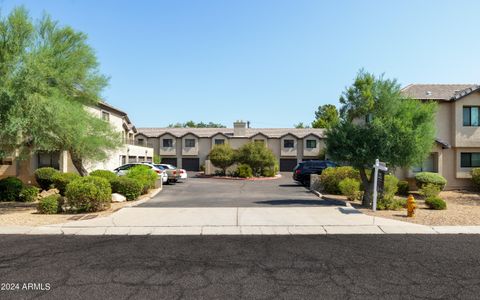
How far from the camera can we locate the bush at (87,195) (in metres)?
11.9

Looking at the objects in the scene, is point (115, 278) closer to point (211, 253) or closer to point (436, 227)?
point (211, 253)

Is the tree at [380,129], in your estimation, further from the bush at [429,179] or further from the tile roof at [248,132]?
the tile roof at [248,132]

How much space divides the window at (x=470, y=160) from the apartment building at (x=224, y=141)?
27.5 metres

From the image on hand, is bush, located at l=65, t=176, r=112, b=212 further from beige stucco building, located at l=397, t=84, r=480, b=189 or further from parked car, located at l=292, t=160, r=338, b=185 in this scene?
beige stucco building, located at l=397, t=84, r=480, b=189

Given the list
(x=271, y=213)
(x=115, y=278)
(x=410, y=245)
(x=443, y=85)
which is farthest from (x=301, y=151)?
(x=115, y=278)

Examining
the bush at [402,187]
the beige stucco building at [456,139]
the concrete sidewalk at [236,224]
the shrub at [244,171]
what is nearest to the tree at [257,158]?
the shrub at [244,171]

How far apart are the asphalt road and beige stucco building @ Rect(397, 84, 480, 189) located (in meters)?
14.0

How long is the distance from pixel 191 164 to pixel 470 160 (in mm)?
37105

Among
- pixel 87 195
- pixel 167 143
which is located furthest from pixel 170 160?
pixel 87 195

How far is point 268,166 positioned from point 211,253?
98.9 feet

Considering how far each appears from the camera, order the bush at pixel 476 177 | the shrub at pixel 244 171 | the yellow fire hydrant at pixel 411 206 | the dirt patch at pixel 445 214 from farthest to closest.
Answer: the shrub at pixel 244 171 → the bush at pixel 476 177 → the yellow fire hydrant at pixel 411 206 → the dirt patch at pixel 445 214

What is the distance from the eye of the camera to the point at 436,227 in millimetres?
9617

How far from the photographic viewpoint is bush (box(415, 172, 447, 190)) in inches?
733

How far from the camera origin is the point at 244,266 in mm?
6230
